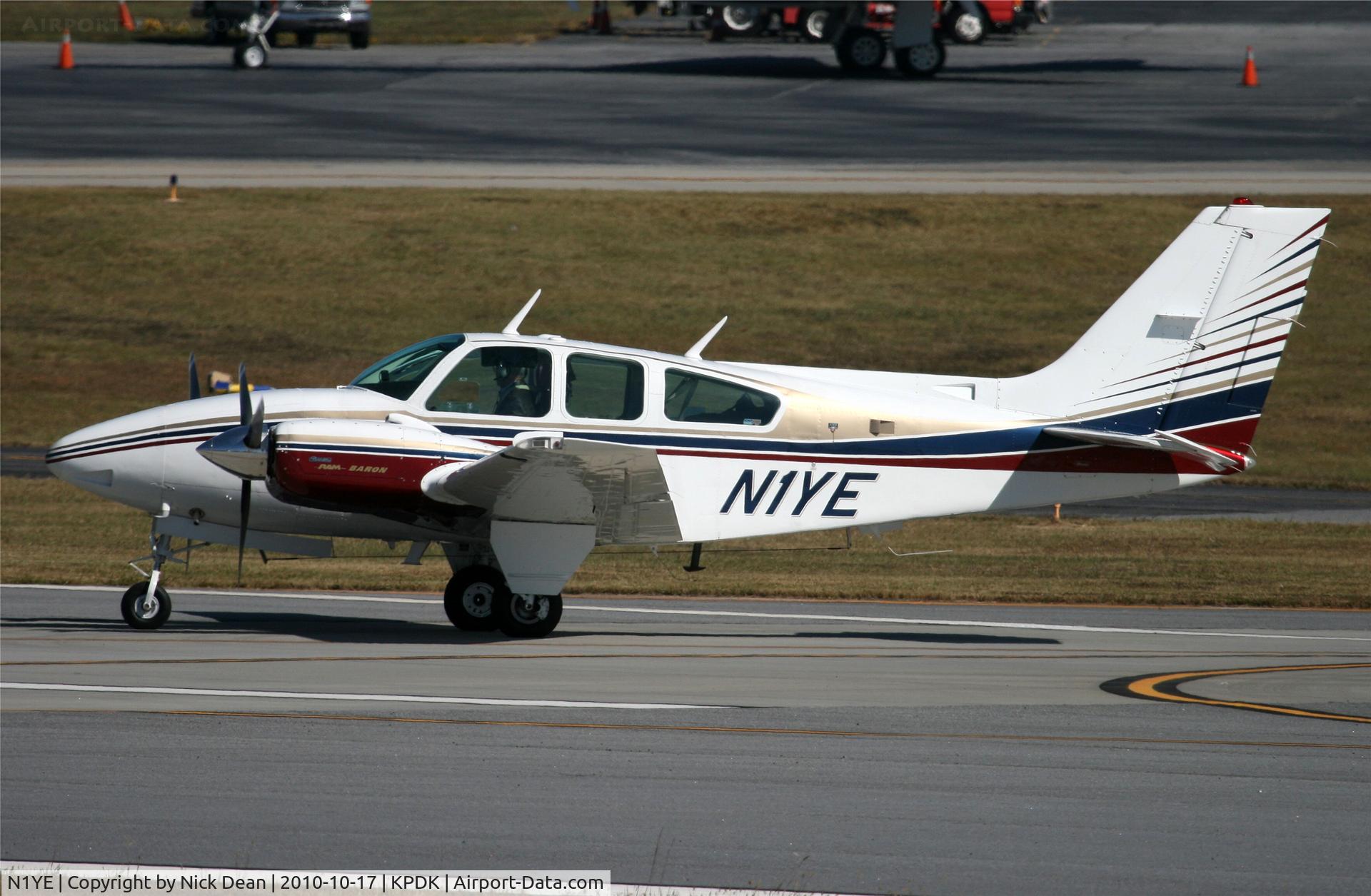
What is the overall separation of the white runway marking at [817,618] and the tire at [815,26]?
42.7 metres

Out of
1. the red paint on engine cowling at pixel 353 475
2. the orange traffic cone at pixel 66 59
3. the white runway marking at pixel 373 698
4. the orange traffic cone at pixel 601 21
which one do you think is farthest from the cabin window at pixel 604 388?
the orange traffic cone at pixel 601 21

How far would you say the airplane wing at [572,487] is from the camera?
435 inches

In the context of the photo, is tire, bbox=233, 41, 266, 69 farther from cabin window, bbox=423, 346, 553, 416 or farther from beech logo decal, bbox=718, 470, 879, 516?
beech logo decal, bbox=718, 470, 879, 516

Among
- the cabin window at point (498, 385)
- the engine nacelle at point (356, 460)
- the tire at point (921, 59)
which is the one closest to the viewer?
the engine nacelle at point (356, 460)

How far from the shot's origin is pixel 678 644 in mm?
12492

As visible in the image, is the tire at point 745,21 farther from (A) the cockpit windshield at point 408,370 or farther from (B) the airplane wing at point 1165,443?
(A) the cockpit windshield at point 408,370

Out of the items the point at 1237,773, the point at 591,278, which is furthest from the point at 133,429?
the point at 591,278

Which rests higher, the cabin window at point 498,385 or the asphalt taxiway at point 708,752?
the cabin window at point 498,385

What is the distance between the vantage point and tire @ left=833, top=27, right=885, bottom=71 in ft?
153

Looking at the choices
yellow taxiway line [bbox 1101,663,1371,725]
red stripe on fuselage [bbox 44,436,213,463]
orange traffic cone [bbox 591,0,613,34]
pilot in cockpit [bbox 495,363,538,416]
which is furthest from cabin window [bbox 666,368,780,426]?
orange traffic cone [bbox 591,0,613,34]

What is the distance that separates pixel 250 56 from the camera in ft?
152

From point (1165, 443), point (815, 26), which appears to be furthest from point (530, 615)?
point (815, 26)

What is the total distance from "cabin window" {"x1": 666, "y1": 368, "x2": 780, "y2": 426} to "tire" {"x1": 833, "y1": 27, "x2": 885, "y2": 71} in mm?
36523

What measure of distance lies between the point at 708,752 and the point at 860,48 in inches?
1616
